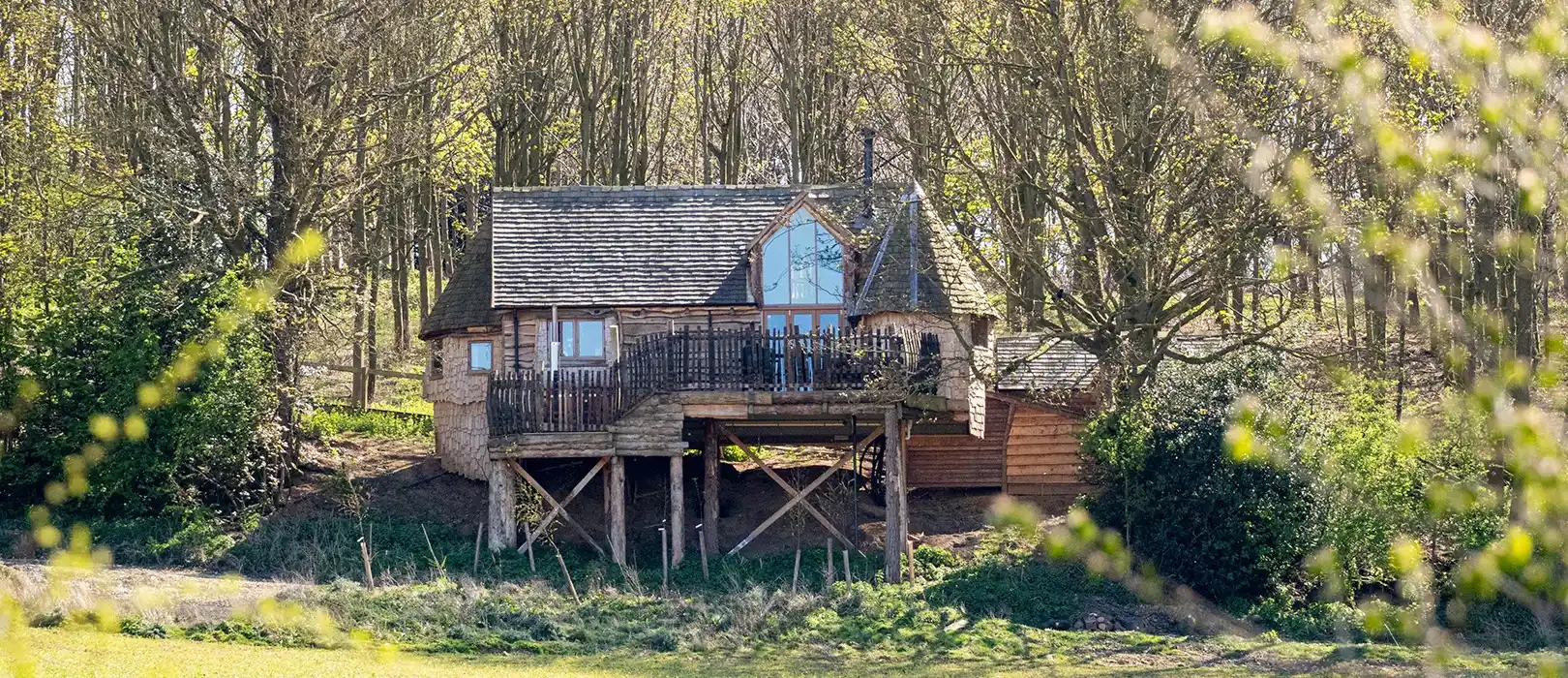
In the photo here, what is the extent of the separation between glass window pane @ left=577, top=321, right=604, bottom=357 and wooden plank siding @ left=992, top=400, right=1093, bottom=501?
9.59 metres

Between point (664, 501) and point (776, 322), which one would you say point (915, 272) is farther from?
point (664, 501)

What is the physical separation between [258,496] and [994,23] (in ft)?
58.3

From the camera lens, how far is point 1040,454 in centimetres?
3788

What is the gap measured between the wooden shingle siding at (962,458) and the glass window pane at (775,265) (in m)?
5.14

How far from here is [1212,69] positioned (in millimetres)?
28281

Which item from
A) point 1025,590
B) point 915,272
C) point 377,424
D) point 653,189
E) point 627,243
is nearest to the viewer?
point 1025,590

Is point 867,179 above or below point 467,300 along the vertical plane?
above

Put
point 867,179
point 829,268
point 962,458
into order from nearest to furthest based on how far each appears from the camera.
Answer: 1. point 829,268
2. point 867,179
3. point 962,458

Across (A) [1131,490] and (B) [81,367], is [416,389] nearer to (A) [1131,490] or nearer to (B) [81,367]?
(B) [81,367]

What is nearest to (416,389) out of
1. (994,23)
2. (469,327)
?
(469,327)

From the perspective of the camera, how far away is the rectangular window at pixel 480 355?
36938 millimetres

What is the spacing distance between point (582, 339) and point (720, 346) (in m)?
4.21

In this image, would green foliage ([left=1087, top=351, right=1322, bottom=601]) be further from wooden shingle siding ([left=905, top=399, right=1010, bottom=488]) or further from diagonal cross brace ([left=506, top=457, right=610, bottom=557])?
diagonal cross brace ([left=506, top=457, right=610, bottom=557])

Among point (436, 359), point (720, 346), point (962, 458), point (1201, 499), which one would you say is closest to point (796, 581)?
point (720, 346)
